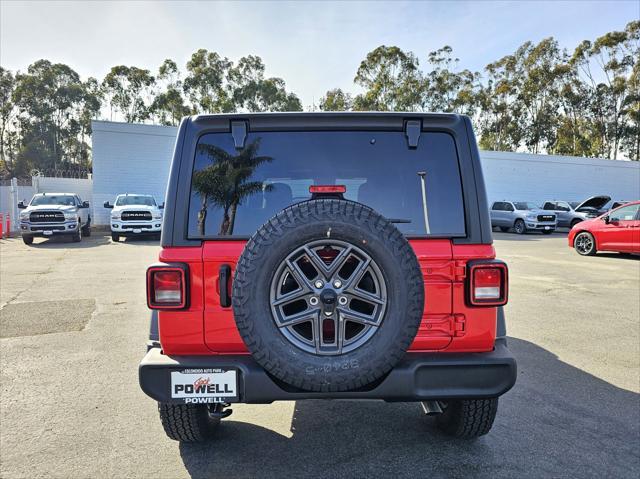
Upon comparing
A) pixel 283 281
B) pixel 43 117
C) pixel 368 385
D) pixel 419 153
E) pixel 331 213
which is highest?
pixel 43 117

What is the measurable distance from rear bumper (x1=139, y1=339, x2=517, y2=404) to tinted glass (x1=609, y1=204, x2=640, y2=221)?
12.1 meters

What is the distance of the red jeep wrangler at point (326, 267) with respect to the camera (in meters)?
2.18

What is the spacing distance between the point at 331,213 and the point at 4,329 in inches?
225

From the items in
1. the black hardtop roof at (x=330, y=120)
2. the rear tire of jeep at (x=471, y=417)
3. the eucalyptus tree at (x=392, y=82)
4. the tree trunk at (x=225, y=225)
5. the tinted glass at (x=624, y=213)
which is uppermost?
the eucalyptus tree at (x=392, y=82)

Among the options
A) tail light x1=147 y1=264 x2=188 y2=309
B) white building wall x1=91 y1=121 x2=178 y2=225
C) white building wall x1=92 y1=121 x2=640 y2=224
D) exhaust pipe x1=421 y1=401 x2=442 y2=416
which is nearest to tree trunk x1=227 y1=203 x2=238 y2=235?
tail light x1=147 y1=264 x2=188 y2=309

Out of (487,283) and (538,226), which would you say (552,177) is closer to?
(538,226)

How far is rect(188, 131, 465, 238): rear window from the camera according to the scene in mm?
2561

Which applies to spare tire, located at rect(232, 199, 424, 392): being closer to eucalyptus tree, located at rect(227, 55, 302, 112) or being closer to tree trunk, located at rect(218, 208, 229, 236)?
tree trunk, located at rect(218, 208, 229, 236)

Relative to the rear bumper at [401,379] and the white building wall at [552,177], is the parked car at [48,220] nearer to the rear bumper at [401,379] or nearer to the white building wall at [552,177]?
the rear bumper at [401,379]

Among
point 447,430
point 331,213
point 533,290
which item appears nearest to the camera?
point 331,213

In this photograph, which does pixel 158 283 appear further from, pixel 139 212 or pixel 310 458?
pixel 139 212

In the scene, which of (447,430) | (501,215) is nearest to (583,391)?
(447,430)

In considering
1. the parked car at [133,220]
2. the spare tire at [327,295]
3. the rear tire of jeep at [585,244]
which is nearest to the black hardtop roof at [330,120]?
the spare tire at [327,295]

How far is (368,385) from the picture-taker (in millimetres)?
2342
